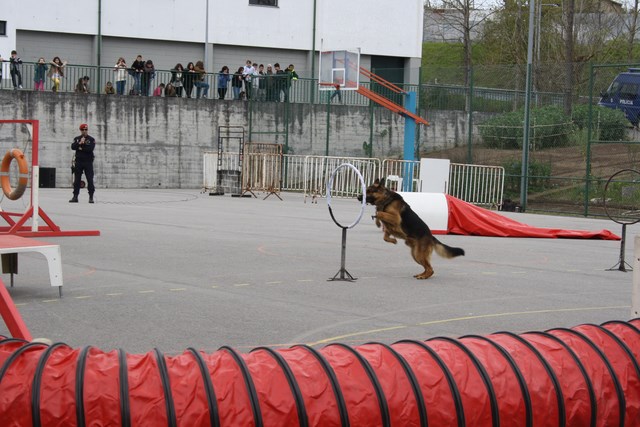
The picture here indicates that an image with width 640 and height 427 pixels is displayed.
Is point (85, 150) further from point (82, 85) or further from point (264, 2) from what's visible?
point (264, 2)

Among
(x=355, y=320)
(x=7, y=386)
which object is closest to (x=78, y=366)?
(x=7, y=386)

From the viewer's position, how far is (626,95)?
28.9 meters

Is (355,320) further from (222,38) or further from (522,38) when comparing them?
(522,38)

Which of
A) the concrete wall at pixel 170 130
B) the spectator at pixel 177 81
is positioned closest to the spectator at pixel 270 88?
the concrete wall at pixel 170 130

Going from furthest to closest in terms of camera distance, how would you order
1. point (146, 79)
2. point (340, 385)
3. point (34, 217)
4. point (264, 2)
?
point (264, 2), point (146, 79), point (34, 217), point (340, 385)

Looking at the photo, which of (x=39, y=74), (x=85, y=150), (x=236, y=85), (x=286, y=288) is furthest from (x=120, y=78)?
(x=286, y=288)

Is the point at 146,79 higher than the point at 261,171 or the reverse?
higher

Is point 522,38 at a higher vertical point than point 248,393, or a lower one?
higher

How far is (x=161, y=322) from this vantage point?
965 centimetres

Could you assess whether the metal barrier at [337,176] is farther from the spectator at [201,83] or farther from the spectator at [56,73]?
the spectator at [56,73]

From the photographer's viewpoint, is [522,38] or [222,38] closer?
Answer: [222,38]

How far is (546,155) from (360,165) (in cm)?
628

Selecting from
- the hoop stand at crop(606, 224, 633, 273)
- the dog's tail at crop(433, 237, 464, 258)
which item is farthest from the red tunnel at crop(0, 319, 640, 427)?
the hoop stand at crop(606, 224, 633, 273)

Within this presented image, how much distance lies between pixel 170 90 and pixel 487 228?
20847 millimetres
